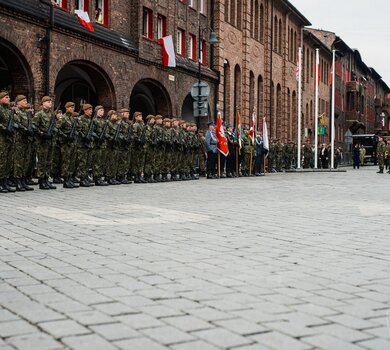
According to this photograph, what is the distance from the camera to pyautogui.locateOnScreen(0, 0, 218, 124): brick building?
73.7ft

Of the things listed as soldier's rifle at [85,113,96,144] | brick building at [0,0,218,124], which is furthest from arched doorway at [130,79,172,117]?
soldier's rifle at [85,113,96,144]

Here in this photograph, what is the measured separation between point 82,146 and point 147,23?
14.2 m

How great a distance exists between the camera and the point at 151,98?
116 ft

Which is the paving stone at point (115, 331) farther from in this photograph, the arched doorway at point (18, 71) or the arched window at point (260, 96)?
the arched window at point (260, 96)

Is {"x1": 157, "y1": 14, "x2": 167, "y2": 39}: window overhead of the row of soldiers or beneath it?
overhead

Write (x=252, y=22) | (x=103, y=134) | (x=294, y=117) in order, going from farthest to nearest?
(x=294, y=117) → (x=252, y=22) → (x=103, y=134)

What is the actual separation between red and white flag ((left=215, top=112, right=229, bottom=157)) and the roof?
16.5 ft

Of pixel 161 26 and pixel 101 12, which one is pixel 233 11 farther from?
pixel 101 12

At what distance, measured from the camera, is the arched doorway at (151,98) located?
32562mm

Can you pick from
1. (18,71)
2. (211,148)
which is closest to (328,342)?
(18,71)

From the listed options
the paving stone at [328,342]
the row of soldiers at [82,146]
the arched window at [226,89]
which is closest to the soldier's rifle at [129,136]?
the row of soldiers at [82,146]

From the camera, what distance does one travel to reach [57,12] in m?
24.1

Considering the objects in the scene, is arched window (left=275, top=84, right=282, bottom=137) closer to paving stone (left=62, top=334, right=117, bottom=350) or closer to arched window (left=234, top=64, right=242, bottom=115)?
arched window (left=234, top=64, right=242, bottom=115)

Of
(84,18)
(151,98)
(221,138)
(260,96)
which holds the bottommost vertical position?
(221,138)
